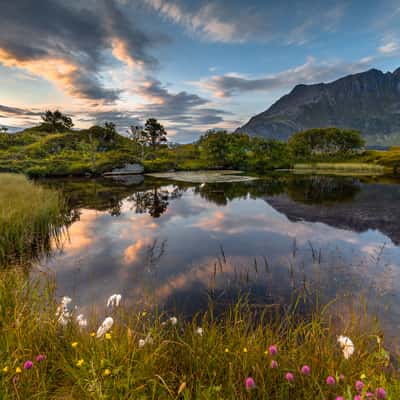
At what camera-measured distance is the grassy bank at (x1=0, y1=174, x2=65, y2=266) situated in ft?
24.8

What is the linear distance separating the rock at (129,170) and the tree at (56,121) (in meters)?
69.8

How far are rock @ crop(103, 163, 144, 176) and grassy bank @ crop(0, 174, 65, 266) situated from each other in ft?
127

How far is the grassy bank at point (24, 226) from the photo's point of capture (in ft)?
24.8

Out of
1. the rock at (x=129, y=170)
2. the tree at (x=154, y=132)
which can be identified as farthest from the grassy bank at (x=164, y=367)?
the tree at (x=154, y=132)

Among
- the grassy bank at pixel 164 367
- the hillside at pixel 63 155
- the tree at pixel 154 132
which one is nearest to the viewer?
the grassy bank at pixel 164 367

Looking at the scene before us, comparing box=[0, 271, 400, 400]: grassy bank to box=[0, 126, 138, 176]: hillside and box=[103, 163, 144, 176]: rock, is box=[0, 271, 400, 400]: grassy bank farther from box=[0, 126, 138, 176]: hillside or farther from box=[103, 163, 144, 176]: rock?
box=[103, 163, 144, 176]: rock

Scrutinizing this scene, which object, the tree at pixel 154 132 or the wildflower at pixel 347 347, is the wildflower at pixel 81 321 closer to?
the wildflower at pixel 347 347

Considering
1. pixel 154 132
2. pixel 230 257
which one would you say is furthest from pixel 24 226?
pixel 154 132

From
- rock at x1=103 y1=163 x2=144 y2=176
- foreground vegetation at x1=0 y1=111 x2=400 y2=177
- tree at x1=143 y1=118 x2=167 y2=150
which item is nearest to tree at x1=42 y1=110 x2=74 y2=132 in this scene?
foreground vegetation at x1=0 y1=111 x2=400 y2=177

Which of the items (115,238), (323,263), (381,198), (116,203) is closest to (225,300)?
(323,263)

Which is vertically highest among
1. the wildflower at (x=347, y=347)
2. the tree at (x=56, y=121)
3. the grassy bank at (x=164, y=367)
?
the tree at (x=56, y=121)

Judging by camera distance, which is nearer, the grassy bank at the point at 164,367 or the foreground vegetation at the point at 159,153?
the grassy bank at the point at 164,367

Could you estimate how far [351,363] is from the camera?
8.89ft

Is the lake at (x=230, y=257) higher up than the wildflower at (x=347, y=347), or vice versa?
the wildflower at (x=347, y=347)
